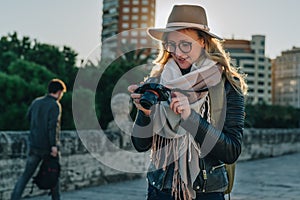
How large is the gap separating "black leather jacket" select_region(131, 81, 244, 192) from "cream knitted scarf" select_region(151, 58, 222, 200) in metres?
0.04

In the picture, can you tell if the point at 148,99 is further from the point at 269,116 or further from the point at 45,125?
the point at 269,116

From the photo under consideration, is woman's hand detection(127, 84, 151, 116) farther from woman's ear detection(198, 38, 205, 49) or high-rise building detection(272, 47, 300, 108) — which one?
high-rise building detection(272, 47, 300, 108)

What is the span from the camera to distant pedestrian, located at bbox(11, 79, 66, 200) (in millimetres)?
6777

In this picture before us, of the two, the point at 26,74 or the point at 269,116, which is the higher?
the point at 26,74

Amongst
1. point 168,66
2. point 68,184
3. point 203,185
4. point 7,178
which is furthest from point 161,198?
point 68,184

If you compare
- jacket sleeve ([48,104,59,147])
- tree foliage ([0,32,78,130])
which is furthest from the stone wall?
tree foliage ([0,32,78,130])

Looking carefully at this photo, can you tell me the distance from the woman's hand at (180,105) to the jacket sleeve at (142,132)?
0.28 m

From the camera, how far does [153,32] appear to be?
2740mm

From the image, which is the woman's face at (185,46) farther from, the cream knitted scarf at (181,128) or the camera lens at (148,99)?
the camera lens at (148,99)

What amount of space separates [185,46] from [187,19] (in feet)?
0.43

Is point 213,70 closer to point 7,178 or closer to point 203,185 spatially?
point 203,185

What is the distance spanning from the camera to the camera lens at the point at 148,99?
91.4 inches

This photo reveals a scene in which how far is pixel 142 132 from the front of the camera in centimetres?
268

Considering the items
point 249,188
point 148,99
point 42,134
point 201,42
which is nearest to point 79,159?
point 42,134
